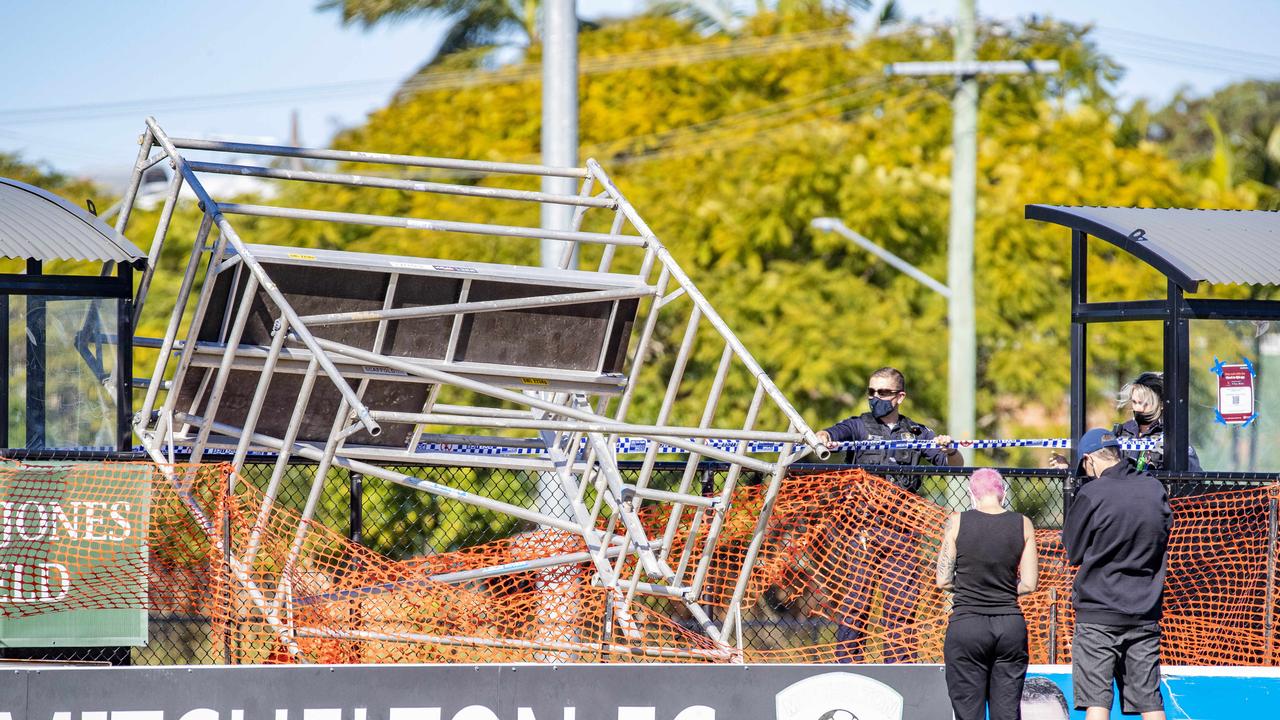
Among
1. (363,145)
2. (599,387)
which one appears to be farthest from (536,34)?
(599,387)

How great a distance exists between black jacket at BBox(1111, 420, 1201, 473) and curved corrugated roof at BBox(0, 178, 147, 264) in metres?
5.58

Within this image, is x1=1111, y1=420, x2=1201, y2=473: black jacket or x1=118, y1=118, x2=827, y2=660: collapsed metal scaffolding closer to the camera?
x1=118, y1=118, x2=827, y2=660: collapsed metal scaffolding

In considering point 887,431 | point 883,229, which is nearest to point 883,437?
point 887,431

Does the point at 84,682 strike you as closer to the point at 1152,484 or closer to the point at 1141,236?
the point at 1152,484

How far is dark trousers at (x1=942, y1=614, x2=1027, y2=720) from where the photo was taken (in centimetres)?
638

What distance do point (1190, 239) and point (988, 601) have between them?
288 centimetres

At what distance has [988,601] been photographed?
251 inches

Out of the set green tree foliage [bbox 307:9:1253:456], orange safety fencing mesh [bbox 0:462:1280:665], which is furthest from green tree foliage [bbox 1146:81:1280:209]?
orange safety fencing mesh [bbox 0:462:1280:665]

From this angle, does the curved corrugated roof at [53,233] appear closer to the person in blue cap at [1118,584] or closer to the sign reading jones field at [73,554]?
the sign reading jones field at [73,554]

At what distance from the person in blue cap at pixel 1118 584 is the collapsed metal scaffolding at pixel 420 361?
4.45ft

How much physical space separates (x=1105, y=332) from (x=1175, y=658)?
13.7 metres

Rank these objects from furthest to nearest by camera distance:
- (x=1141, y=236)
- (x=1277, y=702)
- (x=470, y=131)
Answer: (x=470, y=131) → (x=1141, y=236) → (x=1277, y=702)

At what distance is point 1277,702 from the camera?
7.32 meters

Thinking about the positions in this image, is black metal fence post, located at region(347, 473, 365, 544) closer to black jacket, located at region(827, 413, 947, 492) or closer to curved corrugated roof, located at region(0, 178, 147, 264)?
curved corrugated roof, located at region(0, 178, 147, 264)
